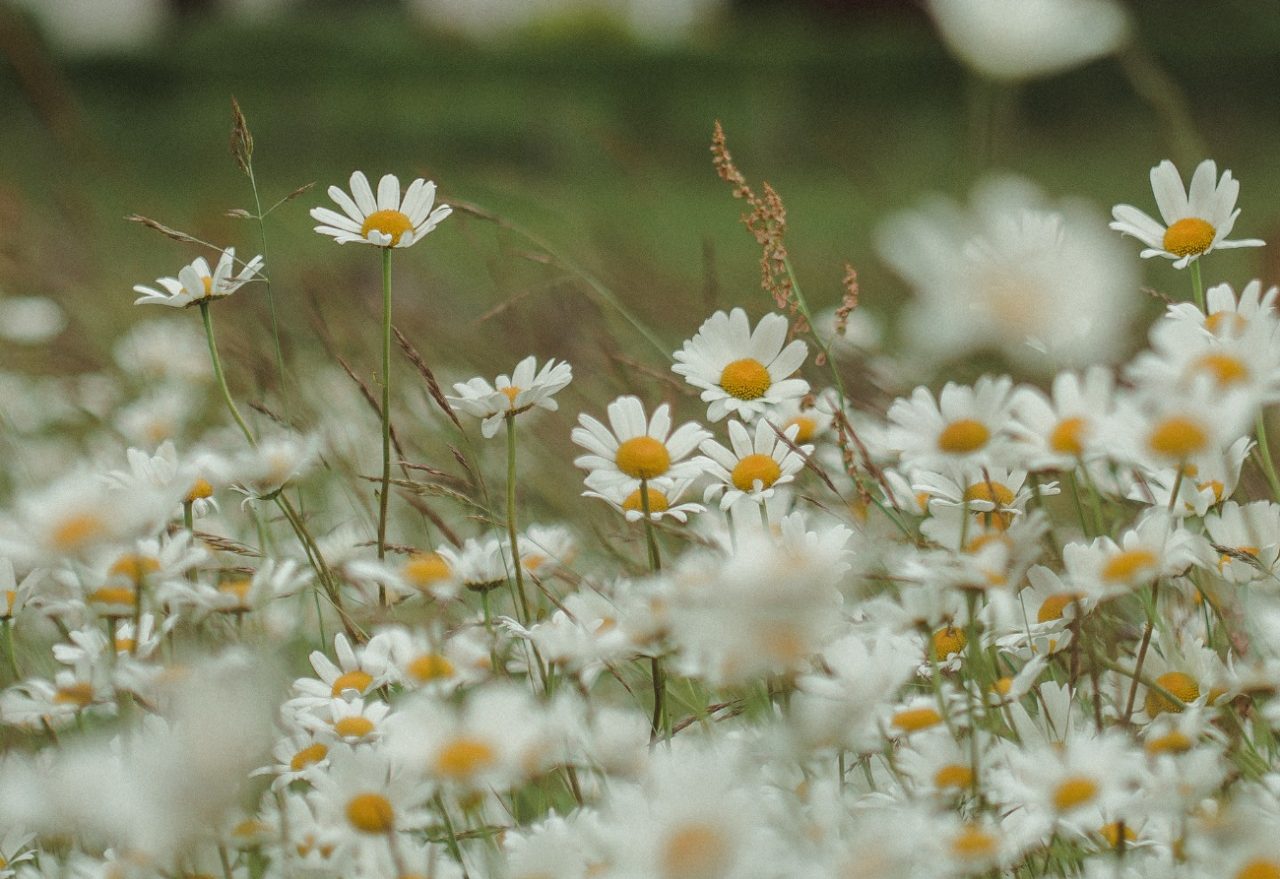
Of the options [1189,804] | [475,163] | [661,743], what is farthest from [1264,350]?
[475,163]

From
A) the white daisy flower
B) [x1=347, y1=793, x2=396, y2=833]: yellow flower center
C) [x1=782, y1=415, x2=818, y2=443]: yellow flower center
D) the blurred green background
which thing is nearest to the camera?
[x1=347, y1=793, x2=396, y2=833]: yellow flower center

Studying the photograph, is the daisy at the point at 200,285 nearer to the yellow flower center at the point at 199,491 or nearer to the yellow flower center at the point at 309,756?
the yellow flower center at the point at 199,491

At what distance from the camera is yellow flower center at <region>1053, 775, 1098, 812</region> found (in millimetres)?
562

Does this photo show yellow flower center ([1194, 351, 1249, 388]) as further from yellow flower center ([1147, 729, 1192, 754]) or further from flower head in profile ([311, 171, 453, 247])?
flower head in profile ([311, 171, 453, 247])

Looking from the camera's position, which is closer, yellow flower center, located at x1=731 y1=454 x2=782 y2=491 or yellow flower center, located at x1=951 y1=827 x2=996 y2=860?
yellow flower center, located at x1=951 y1=827 x2=996 y2=860

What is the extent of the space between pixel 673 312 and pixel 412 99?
25.9 ft

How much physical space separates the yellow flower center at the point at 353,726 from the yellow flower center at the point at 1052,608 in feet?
1.23

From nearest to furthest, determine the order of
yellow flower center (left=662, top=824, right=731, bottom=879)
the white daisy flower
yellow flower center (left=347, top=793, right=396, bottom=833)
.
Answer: yellow flower center (left=662, top=824, right=731, bottom=879) < yellow flower center (left=347, top=793, right=396, bottom=833) < the white daisy flower

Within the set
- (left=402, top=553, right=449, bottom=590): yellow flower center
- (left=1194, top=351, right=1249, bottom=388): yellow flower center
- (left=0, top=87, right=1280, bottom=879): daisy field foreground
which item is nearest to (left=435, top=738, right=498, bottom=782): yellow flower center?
(left=0, top=87, right=1280, bottom=879): daisy field foreground

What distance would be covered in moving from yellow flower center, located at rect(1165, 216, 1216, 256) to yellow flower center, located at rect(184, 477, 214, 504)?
640mm

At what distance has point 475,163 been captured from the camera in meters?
8.62

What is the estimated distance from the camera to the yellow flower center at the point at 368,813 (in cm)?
59

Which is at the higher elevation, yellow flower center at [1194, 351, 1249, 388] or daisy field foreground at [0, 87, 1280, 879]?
yellow flower center at [1194, 351, 1249, 388]

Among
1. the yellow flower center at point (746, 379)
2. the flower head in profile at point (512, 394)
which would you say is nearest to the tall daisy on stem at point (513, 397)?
the flower head in profile at point (512, 394)
